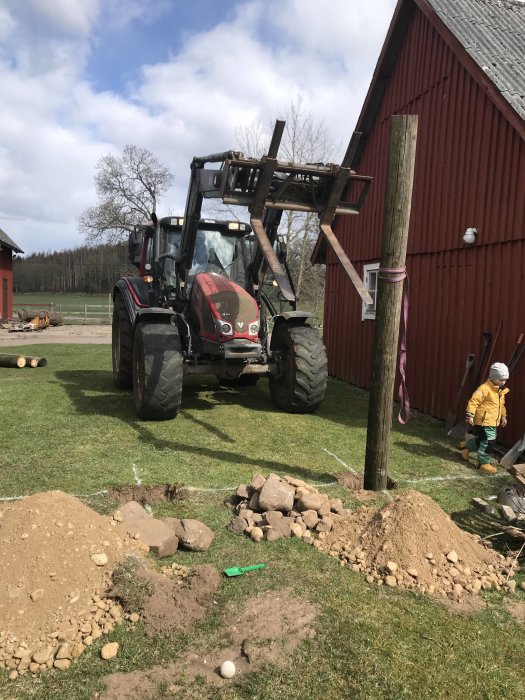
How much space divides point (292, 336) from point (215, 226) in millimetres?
2270

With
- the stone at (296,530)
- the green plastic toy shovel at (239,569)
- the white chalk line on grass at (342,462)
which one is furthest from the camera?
the white chalk line on grass at (342,462)

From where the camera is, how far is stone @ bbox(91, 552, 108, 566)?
10.7 ft

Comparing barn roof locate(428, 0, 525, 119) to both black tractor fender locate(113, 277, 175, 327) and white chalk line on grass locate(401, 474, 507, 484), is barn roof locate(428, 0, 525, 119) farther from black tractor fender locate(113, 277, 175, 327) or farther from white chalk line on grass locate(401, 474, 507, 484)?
black tractor fender locate(113, 277, 175, 327)

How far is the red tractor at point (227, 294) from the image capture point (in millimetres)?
5742

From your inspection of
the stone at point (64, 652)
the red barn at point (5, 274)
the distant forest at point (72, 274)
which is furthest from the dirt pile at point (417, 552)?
the distant forest at point (72, 274)

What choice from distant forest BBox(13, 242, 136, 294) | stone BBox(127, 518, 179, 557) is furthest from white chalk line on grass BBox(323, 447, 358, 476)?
distant forest BBox(13, 242, 136, 294)

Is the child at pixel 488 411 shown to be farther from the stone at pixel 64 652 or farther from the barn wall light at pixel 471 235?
the stone at pixel 64 652

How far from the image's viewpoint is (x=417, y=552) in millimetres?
3715

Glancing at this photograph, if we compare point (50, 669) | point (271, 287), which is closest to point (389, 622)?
point (50, 669)

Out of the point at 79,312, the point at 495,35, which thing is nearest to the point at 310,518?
the point at 495,35

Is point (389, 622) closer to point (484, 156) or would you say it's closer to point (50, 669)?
point (50, 669)

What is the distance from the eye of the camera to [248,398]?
9164 millimetres

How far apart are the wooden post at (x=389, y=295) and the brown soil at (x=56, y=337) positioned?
52.2ft

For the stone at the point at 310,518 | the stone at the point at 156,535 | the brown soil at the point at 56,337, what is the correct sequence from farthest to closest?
the brown soil at the point at 56,337, the stone at the point at 310,518, the stone at the point at 156,535
